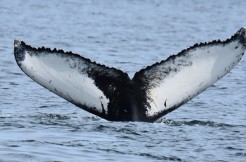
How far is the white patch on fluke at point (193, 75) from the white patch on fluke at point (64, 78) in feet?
1.83

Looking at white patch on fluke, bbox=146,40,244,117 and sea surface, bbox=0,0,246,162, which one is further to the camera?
white patch on fluke, bbox=146,40,244,117

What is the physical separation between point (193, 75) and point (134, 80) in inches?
23.7

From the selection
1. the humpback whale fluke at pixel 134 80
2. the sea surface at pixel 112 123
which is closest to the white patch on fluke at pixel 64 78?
the humpback whale fluke at pixel 134 80

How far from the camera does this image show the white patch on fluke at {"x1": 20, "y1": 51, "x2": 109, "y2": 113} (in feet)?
34.6

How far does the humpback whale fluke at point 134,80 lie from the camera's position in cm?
1058

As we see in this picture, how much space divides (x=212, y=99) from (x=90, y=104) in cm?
592

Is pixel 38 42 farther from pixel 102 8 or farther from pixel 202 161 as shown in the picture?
pixel 102 8

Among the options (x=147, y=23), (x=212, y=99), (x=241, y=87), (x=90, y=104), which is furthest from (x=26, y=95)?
(x=147, y=23)

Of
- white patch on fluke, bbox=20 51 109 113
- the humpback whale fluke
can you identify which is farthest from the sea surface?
white patch on fluke, bbox=20 51 109 113

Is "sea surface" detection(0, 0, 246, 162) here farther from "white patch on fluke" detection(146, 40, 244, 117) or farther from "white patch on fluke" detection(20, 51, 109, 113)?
"white patch on fluke" detection(20, 51, 109, 113)

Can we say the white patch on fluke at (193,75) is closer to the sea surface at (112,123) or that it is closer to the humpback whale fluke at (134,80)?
the humpback whale fluke at (134,80)

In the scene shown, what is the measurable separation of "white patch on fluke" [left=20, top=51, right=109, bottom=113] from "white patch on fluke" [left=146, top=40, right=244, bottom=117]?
0.56m

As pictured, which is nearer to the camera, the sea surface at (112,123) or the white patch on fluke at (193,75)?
the sea surface at (112,123)

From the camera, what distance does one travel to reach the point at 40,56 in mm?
10562
